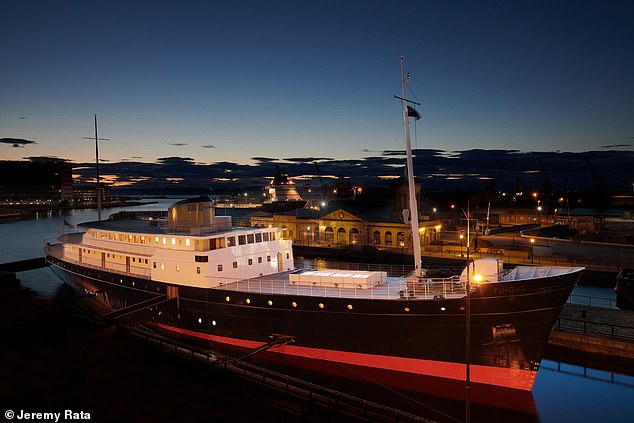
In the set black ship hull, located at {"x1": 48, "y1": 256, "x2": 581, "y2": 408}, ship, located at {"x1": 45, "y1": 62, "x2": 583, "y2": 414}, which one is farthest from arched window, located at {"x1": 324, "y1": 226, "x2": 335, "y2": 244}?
black ship hull, located at {"x1": 48, "y1": 256, "x2": 581, "y2": 408}

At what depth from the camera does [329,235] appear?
206 feet

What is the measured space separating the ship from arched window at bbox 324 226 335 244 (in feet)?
121

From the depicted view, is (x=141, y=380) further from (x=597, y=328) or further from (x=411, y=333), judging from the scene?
(x=597, y=328)

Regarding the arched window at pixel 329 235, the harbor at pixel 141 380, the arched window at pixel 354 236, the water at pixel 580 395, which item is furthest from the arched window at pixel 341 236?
the harbor at pixel 141 380

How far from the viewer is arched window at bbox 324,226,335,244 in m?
62.5

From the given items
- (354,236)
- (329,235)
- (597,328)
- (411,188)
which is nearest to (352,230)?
(354,236)

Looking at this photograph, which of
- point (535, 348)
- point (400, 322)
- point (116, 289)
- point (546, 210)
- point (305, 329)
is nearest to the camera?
point (535, 348)

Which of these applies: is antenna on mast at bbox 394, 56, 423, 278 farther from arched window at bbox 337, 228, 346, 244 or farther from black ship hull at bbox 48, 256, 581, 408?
arched window at bbox 337, 228, 346, 244

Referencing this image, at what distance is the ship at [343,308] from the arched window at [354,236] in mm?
34614

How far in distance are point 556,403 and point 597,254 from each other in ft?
105

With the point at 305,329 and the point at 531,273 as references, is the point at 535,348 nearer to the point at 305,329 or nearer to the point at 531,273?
the point at 531,273

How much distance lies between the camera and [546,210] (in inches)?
3457

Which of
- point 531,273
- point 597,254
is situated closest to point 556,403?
point 531,273

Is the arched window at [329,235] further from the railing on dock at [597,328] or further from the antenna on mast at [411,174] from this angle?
the antenna on mast at [411,174]
